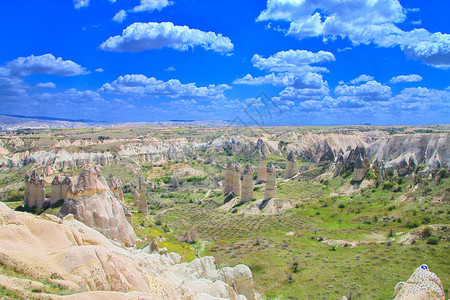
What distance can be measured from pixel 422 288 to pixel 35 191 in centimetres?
3952

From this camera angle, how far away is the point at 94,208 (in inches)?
867

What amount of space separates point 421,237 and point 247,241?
15187mm

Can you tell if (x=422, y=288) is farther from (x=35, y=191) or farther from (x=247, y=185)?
(x=35, y=191)

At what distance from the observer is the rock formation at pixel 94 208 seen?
21328 mm

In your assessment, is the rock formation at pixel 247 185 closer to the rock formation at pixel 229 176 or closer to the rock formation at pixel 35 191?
the rock formation at pixel 229 176

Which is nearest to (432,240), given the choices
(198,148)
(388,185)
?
(388,185)

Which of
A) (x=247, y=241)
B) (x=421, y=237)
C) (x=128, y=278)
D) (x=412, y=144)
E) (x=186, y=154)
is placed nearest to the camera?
(x=128, y=278)

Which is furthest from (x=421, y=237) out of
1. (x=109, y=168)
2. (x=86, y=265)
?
(x=109, y=168)

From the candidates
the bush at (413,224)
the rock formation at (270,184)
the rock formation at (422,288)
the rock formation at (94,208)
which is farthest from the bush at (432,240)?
the rock formation at (94,208)

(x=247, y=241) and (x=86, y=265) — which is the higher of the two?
(x=86, y=265)

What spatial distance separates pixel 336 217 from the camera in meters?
36.2

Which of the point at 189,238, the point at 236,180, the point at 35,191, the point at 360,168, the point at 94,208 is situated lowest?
the point at 189,238

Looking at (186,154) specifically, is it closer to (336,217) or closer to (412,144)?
(412,144)

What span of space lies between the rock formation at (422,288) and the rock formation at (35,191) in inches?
1481
